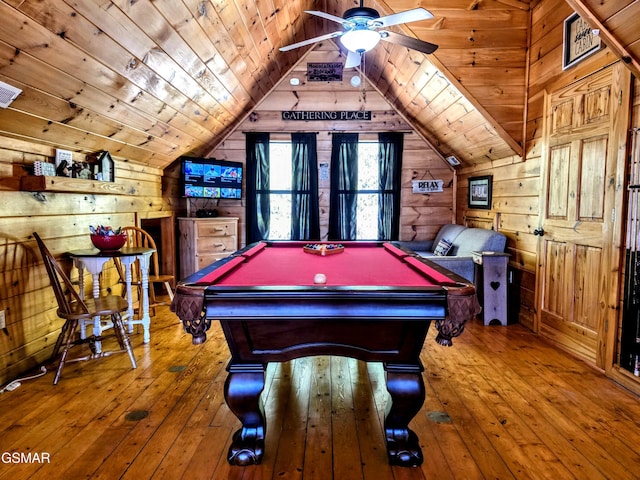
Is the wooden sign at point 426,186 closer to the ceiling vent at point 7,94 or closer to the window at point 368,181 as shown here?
the window at point 368,181

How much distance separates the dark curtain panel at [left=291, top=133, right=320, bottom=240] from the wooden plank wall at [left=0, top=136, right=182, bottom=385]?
289 centimetres

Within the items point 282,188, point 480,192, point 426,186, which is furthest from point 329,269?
point 426,186

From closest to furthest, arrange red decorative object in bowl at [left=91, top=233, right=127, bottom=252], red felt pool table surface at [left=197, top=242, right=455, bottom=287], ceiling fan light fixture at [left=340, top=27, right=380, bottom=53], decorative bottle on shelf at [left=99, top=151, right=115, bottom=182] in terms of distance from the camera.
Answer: red felt pool table surface at [left=197, top=242, right=455, bottom=287] < ceiling fan light fixture at [left=340, top=27, right=380, bottom=53] < red decorative object in bowl at [left=91, top=233, right=127, bottom=252] < decorative bottle on shelf at [left=99, top=151, right=115, bottom=182]

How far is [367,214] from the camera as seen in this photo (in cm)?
611

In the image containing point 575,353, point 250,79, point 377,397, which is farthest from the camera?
point 250,79

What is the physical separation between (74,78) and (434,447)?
3.21m

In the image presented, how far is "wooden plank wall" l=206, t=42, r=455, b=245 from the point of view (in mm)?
5871

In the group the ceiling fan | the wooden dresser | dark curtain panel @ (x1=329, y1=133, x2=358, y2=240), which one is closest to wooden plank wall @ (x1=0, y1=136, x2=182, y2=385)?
the wooden dresser

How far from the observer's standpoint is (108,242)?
3.20 metres

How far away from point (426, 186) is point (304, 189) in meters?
1.88

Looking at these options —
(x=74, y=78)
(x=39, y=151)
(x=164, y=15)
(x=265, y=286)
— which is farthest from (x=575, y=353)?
(x=39, y=151)

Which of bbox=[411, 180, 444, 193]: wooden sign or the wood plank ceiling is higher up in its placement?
the wood plank ceiling

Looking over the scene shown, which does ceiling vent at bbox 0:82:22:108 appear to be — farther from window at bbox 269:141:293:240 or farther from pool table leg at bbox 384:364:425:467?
window at bbox 269:141:293:240

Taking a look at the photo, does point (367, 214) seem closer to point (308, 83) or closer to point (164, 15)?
Answer: point (308, 83)
